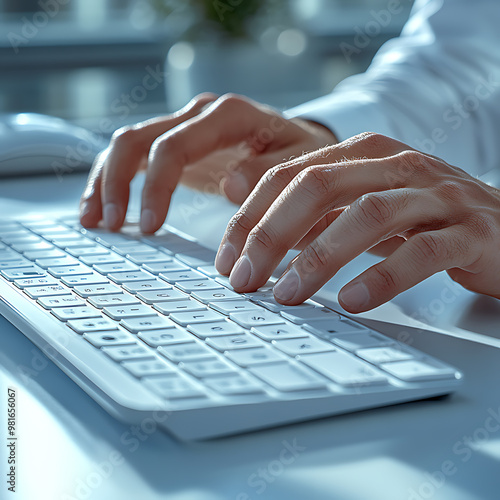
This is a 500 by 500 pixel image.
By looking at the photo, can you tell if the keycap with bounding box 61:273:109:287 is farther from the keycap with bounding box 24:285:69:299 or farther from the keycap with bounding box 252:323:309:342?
the keycap with bounding box 252:323:309:342

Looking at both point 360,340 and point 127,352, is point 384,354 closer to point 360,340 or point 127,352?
point 360,340

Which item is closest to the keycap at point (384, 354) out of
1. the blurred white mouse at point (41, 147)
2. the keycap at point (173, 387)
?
the keycap at point (173, 387)

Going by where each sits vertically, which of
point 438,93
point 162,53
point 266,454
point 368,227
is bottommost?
point 266,454

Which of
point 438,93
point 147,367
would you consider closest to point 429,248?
point 147,367

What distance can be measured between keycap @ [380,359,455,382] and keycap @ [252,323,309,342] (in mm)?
60

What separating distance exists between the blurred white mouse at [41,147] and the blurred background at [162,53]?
0.89 ft

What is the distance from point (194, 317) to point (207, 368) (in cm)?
9

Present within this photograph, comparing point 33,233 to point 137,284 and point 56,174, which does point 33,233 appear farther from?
point 56,174

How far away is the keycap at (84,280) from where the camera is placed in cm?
54

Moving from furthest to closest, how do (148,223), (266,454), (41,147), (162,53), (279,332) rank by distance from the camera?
(162,53)
(41,147)
(148,223)
(279,332)
(266,454)

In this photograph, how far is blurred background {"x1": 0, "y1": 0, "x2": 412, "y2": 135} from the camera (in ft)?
5.49

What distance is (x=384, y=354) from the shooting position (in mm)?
414

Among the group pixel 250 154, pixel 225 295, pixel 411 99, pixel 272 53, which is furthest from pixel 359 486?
Answer: pixel 272 53

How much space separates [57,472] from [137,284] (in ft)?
0.74
